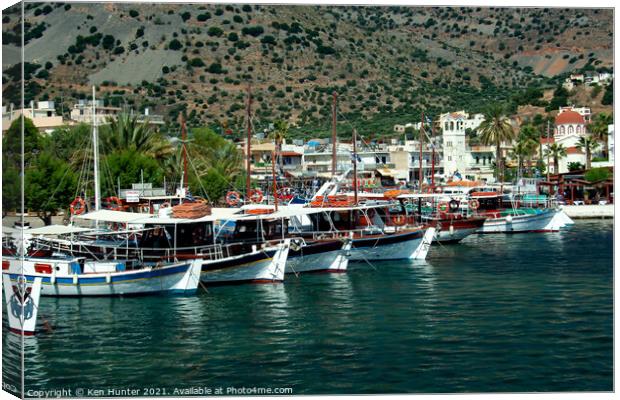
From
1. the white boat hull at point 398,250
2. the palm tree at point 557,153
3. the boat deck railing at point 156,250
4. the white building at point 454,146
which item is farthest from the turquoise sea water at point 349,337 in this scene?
the white building at point 454,146

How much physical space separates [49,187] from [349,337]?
2380 centimetres

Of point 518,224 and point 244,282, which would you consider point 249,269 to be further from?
point 518,224

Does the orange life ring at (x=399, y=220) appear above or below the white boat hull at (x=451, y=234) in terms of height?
above

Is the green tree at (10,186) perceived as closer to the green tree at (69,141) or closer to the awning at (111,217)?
the awning at (111,217)

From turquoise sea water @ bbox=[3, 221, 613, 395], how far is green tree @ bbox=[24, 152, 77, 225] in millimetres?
6565

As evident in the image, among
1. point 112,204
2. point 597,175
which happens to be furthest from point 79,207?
point 597,175

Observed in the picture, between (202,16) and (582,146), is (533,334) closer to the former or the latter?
(582,146)

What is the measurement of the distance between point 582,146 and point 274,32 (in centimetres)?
5217

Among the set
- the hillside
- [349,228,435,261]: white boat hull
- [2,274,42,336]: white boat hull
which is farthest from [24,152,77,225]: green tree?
the hillside

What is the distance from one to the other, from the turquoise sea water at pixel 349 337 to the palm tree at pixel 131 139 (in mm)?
31523

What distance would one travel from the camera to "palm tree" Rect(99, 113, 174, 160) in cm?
7206

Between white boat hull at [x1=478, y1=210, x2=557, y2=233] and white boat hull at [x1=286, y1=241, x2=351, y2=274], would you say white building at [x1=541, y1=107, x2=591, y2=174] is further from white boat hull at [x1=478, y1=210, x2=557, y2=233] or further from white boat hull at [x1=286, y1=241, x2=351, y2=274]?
white boat hull at [x1=286, y1=241, x2=351, y2=274]

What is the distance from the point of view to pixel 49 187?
4788 centimetres

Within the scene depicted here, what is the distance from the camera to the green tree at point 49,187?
4077 centimetres
